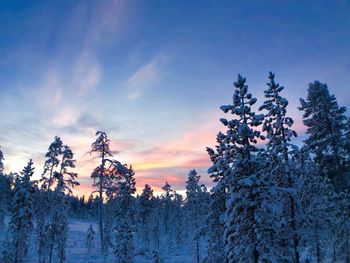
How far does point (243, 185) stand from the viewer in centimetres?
1873

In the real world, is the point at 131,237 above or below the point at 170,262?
above

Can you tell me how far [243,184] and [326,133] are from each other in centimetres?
2093

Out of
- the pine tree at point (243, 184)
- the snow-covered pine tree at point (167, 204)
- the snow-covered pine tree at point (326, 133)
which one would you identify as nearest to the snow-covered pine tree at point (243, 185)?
the pine tree at point (243, 184)

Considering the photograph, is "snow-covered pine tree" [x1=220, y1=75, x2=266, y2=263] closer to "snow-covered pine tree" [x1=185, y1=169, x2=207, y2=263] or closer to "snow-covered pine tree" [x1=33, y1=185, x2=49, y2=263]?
"snow-covered pine tree" [x1=33, y1=185, x2=49, y2=263]

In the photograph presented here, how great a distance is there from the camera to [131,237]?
3703 cm

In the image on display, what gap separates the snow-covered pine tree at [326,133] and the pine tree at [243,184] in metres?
17.5

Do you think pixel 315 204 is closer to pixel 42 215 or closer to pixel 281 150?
pixel 281 150

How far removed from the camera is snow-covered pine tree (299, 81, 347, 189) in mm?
34375

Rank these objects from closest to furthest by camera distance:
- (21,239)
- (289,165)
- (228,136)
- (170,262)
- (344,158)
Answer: (228,136)
(289,165)
(344,158)
(21,239)
(170,262)

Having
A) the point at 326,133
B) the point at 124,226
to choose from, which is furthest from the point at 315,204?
the point at 124,226

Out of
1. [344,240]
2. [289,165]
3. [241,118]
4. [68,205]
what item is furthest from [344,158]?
[68,205]

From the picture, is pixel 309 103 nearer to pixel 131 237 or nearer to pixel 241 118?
pixel 241 118

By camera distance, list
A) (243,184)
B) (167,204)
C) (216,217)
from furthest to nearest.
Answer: (167,204)
(216,217)
(243,184)

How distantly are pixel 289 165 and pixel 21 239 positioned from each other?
3286 centimetres
